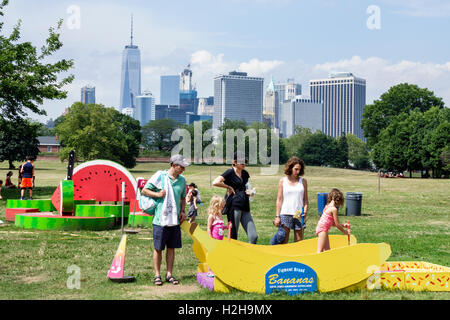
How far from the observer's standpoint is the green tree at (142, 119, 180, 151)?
143 meters

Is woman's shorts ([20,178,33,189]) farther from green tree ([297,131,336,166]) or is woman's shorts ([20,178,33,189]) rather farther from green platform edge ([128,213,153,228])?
green tree ([297,131,336,166])

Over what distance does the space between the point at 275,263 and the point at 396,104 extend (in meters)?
84.7

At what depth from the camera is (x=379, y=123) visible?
8825 centimetres

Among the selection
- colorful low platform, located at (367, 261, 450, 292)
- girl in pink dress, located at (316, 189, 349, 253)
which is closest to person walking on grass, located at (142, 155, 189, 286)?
girl in pink dress, located at (316, 189, 349, 253)

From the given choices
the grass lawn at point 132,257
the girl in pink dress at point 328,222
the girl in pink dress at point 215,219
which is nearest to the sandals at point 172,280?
the grass lawn at point 132,257

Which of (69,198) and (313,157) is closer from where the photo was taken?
(69,198)

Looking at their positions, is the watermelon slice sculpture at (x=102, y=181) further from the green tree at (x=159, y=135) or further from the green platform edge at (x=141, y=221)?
the green tree at (x=159, y=135)

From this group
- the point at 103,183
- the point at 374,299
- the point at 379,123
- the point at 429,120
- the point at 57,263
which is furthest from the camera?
the point at 379,123

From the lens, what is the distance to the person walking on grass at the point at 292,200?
9.17 m

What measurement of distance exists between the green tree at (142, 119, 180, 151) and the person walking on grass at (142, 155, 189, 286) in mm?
132672

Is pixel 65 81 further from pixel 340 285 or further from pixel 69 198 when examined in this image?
pixel 340 285

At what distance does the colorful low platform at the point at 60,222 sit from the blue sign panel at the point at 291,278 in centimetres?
882
